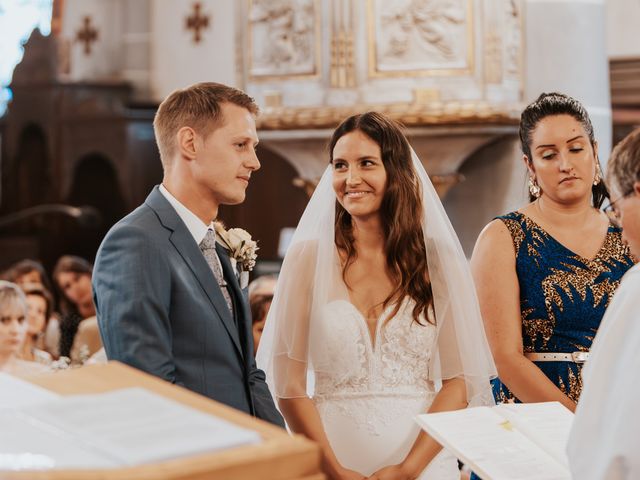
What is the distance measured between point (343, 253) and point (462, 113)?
3970mm

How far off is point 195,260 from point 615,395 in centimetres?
125

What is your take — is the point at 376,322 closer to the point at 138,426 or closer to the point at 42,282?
the point at 138,426

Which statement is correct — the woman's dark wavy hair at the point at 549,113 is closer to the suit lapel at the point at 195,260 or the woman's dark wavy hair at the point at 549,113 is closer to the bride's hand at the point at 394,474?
the bride's hand at the point at 394,474

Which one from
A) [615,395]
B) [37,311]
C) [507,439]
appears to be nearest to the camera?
[615,395]

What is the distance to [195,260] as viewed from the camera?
2.83 meters

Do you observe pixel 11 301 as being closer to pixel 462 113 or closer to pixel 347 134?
pixel 347 134

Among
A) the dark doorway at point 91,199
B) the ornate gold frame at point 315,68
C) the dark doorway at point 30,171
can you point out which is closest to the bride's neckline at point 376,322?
the ornate gold frame at point 315,68

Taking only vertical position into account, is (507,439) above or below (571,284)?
below

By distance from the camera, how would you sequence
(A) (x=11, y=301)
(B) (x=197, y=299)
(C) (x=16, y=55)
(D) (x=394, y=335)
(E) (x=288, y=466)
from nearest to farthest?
(E) (x=288, y=466) → (B) (x=197, y=299) → (D) (x=394, y=335) → (A) (x=11, y=301) → (C) (x=16, y=55)

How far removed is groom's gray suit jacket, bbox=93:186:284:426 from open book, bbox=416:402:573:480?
0.58 metres

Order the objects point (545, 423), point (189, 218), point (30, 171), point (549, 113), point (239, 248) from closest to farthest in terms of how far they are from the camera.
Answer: point (545, 423), point (189, 218), point (239, 248), point (549, 113), point (30, 171)

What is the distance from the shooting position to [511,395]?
3594 mm

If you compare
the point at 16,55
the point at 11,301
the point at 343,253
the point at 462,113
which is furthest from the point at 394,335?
the point at 16,55

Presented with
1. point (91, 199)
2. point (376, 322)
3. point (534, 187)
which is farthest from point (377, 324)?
point (91, 199)
